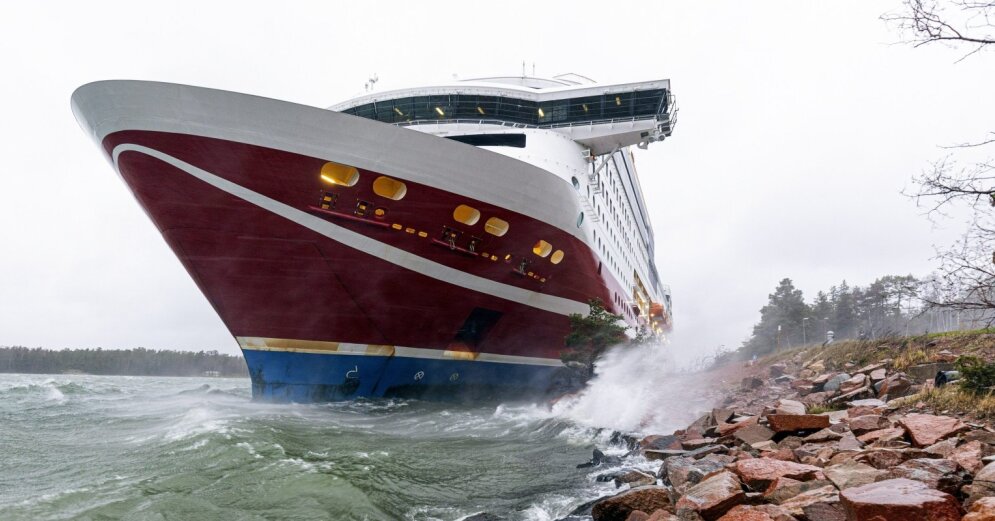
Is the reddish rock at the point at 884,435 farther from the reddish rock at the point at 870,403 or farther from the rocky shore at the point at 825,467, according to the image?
the reddish rock at the point at 870,403

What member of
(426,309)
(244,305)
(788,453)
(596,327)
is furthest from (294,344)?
(788,453)

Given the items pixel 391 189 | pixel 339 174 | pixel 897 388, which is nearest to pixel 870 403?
pixel 897 388

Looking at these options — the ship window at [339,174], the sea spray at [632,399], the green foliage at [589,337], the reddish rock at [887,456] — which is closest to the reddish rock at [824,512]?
the reddish rock at [887,456]

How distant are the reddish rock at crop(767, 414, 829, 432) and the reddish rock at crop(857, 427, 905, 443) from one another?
79 centimetres

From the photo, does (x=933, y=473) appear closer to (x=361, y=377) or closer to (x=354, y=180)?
(x=354, y=180)

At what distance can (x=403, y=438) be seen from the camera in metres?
10.2

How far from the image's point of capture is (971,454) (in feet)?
13.9

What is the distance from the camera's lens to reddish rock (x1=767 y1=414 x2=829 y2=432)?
6523mm

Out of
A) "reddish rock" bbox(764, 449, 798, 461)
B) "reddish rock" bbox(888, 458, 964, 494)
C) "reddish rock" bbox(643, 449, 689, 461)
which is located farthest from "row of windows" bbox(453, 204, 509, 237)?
"reddish rock" bbox(888, 458, 964, 494)

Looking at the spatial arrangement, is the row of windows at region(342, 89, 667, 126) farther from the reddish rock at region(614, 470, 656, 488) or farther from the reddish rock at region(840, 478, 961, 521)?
the reddish rock at region(840, 478, 961, 521)

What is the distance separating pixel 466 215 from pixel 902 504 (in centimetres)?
1134

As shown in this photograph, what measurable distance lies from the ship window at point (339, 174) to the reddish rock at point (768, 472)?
10.0m

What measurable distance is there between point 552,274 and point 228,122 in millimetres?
10017

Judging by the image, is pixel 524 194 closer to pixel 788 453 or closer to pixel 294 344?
pixel 294 344
